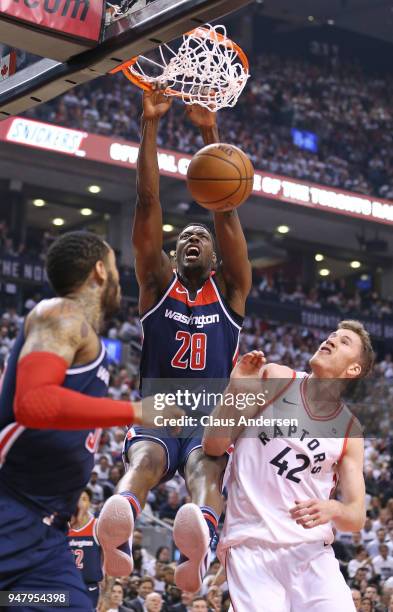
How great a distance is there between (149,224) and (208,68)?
131 centimetres

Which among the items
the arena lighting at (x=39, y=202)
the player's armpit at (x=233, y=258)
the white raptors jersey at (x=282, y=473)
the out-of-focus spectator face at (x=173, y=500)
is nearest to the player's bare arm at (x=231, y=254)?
the player's armpit at (x=233, y=258)

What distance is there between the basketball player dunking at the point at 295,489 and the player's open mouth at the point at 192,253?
41.7 inches

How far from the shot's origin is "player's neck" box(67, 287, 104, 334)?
4.02m

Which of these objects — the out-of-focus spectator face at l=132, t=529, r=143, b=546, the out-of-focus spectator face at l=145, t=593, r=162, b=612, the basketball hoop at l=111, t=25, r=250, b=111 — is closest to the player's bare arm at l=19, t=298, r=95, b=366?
the basketball hoop at l=111, t=25, r=250, b=111

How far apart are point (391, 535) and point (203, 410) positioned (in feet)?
30.1

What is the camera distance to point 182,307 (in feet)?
20.1

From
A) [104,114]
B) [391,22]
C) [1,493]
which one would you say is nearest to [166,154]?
[104,114]

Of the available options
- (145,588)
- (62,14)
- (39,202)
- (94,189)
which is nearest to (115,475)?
(145,588)

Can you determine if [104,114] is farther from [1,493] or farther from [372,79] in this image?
[1,493]

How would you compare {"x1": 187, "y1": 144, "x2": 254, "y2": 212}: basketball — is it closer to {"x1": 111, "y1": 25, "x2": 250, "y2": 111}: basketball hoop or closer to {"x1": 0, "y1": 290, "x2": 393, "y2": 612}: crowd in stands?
{"x1": 111, "y1": 25, "x2": 250, "y2": 111}: basketball hoop

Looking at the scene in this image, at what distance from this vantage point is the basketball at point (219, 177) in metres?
5.83

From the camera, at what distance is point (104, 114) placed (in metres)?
27.4

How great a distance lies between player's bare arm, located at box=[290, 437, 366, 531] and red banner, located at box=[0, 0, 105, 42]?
2.70 meters

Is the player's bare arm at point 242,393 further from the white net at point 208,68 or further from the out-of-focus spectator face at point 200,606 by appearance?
the out-of-focus spectator face at point 200,606
